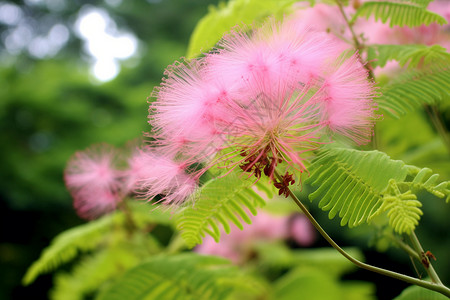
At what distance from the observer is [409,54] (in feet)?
3.78

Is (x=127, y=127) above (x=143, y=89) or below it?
below

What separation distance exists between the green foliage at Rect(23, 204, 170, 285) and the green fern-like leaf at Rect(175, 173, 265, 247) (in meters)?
0.66

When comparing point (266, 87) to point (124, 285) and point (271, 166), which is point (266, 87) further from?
point (124, 285)

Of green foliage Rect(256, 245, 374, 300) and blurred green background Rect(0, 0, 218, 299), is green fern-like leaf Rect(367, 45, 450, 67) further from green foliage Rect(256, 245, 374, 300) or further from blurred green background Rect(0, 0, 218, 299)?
blurred green background Rect(0, 0, 218, 299)

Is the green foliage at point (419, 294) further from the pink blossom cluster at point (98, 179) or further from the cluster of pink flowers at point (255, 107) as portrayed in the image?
the pink blossom cluster at point (98, 179)

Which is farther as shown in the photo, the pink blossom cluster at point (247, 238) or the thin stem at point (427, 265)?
the pink blossom cluster at point (247, 238)

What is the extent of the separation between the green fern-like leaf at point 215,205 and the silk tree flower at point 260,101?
9 centimetres

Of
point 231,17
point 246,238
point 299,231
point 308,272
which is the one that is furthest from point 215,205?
point 299,231

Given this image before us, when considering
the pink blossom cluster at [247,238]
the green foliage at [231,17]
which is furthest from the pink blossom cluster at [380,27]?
the pink blossom cluster at [247,238]

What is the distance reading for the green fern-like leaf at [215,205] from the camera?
1080 mm

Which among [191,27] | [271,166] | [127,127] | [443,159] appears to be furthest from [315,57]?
[191,27]

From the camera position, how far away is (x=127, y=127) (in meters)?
6.50

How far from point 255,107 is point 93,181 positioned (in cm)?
110

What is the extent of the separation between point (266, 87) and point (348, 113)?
216 mm
